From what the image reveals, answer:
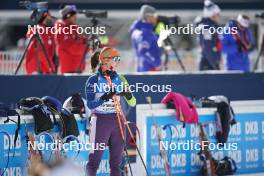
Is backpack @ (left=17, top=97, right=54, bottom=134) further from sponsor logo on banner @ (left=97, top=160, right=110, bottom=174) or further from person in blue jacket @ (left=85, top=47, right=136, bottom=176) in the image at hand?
sponsor logo on banner @ (left=97, top=160, right=110, bottom=174)

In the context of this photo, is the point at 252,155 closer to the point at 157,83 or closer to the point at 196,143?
the point at 196,143

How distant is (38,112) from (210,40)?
Answer: 15.1ft

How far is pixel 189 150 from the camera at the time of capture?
10.5m

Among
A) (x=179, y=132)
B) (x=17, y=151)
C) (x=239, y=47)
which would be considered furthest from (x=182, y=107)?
(x=239, y=47)

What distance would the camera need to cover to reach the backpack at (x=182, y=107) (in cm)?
1027

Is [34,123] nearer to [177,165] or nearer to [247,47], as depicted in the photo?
[177,165]

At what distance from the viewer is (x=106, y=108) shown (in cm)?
910

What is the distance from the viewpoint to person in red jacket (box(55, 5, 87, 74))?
38.5ft

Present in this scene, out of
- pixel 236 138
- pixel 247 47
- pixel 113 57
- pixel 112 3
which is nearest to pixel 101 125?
pixel 113 57

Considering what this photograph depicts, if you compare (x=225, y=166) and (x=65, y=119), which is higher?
(x=65, y=119)

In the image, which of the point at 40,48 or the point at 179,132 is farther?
the point at 40,48

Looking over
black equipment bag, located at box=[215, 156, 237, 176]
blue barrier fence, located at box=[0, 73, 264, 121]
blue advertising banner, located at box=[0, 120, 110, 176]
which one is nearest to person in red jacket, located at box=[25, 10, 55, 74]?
blue barrier fence, located at box=[0, 73, 264, 121]

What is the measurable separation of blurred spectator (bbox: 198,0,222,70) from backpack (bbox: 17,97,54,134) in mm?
3881

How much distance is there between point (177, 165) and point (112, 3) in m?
6.75
